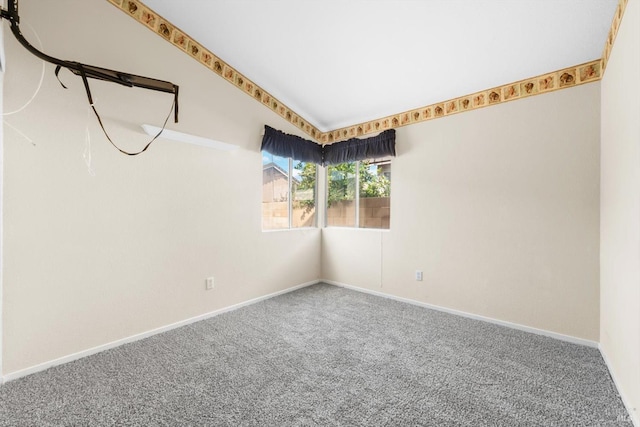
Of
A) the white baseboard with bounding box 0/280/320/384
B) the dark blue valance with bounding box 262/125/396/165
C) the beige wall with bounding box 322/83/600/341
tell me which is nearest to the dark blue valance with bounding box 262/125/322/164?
the dark blue valance with bounding box 262/125/396/165

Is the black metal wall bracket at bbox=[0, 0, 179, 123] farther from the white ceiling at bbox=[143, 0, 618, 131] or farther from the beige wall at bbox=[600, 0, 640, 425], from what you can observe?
the beige wall at bbox=[600, 0, 640, 425]

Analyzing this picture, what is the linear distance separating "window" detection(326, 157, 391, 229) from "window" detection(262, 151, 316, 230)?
311mm

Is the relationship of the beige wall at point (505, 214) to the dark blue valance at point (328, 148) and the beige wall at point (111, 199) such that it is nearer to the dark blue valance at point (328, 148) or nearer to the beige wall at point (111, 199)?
the dark blue valance at point (328, 148)

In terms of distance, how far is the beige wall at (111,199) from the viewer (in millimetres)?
1910

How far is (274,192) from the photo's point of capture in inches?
148

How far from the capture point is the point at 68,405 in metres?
1.60

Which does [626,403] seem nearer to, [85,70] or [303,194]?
[303,194]

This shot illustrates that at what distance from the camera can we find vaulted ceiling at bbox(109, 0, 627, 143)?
6.61 feet

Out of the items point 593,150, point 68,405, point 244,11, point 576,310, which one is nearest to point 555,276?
point 576,310

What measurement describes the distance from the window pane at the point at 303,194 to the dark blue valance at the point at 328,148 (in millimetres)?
188

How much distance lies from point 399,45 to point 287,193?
2265 mm

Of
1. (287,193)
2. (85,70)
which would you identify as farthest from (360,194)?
(85,70)

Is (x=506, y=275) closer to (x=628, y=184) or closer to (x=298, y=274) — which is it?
(x=628, y=184)

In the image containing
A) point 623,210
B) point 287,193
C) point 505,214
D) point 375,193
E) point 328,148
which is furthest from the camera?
point 328,148
